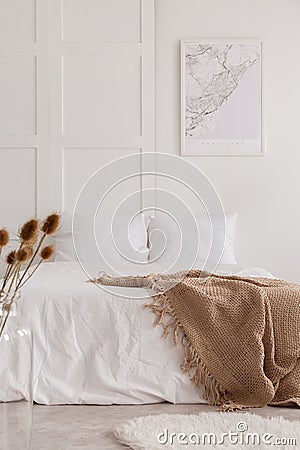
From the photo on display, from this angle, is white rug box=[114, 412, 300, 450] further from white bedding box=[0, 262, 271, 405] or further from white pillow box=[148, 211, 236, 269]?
white pillow box=[148, 211, 236, 269]

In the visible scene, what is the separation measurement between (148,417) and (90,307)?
500mm

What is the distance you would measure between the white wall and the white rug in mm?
2207

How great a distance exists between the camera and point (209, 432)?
8.14 feet

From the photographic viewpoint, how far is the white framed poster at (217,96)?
15.4 ft

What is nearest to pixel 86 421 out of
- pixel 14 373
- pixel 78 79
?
pixel 14 373

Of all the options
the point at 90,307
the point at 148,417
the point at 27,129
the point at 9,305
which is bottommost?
the point at 148,417

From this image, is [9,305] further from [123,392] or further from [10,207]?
[10,207]

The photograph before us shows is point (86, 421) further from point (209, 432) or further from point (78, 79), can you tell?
point (78, 79)

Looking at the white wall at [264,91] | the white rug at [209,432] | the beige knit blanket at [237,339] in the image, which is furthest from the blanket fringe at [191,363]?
the white wall at [264,91]

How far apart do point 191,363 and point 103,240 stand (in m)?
1.42

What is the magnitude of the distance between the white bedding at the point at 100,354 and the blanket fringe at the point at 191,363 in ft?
0.09

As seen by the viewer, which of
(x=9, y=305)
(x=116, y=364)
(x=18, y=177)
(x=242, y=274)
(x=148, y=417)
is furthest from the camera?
(x=18, y=177)

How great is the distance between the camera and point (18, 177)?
4.65m

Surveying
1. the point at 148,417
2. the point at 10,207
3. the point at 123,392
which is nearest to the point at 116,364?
the point at 123,392
